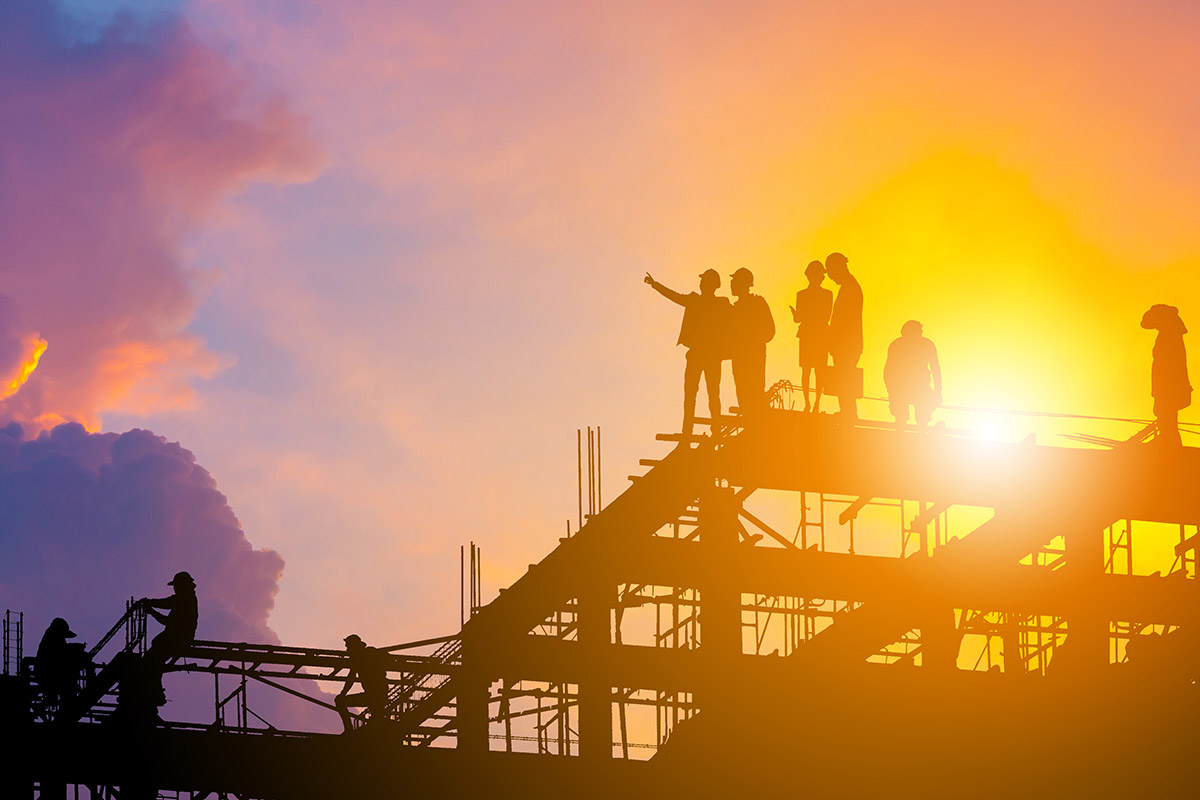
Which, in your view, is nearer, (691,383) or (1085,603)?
(691,383)

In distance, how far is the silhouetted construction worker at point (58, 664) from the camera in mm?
29203

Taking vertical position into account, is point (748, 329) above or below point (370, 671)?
above

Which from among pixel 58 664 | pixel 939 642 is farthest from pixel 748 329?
pixel 58 664

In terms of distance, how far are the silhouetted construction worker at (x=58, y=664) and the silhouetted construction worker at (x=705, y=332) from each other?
31.8ft

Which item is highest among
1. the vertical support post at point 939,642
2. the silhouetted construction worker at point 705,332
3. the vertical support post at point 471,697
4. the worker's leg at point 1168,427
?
the silhouetted construction worker at point 705,332

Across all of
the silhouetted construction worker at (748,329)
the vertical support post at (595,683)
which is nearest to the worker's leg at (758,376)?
the silhouetted construction worker at (748,329)

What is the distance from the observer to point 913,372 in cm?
2945

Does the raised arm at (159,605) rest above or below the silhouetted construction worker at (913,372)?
below

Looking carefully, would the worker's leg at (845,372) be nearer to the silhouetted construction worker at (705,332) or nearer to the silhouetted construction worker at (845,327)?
the silhouetted construction worker at (845,327)

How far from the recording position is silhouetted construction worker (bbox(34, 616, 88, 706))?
29.2 metres

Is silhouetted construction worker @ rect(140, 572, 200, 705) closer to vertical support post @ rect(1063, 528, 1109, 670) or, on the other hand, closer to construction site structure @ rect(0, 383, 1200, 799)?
construction site structure @ rect(0, 383, 1200, 799)

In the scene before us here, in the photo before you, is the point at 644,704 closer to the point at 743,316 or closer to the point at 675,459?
the point at 675,459

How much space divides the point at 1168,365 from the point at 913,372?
372cm

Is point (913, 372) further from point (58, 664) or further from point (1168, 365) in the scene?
point (58, 664)
